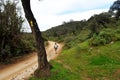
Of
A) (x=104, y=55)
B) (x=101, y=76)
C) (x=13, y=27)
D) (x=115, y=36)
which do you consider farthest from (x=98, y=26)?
(x=101, y=76)

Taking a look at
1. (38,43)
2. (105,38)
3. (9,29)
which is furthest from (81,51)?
(38,43)

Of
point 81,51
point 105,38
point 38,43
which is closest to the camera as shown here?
point 38,43

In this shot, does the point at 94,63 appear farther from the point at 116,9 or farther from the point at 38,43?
the point at 116,9

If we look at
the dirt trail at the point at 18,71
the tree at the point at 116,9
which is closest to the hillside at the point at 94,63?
the dirt trail at the point at 18,71

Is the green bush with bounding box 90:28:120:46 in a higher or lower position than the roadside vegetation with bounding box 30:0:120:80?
higher

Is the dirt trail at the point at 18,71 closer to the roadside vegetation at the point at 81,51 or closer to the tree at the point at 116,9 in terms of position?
the roadside vegetation at the point at 81,51

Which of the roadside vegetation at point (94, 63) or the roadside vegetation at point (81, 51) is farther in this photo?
the roadside vegetation at point (81, 51)

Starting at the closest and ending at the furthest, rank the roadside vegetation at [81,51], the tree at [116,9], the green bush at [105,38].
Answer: the roadside vegetation at [81,51] → the green bush at [105,38] → the tree at [116,9]

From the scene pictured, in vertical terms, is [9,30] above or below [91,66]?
above

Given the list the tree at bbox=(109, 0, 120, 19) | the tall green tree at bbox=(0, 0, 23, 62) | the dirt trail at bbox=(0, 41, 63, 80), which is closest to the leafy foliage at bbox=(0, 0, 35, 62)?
the tall green tree at bbox=(0, 0, 23, 62)

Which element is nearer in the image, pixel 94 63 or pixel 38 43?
pixel 38 43

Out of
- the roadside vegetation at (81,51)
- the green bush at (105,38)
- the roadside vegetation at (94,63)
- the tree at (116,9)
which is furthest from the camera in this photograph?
the tree at (116,9)

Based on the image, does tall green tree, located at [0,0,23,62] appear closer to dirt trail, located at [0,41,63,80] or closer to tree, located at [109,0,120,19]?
dirt trail, located at [0,41,63,80]

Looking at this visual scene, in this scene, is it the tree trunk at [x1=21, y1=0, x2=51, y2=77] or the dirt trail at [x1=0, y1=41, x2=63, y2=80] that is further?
the dirt trail at [x1=0, y1=41, x2=63, y2=80]
